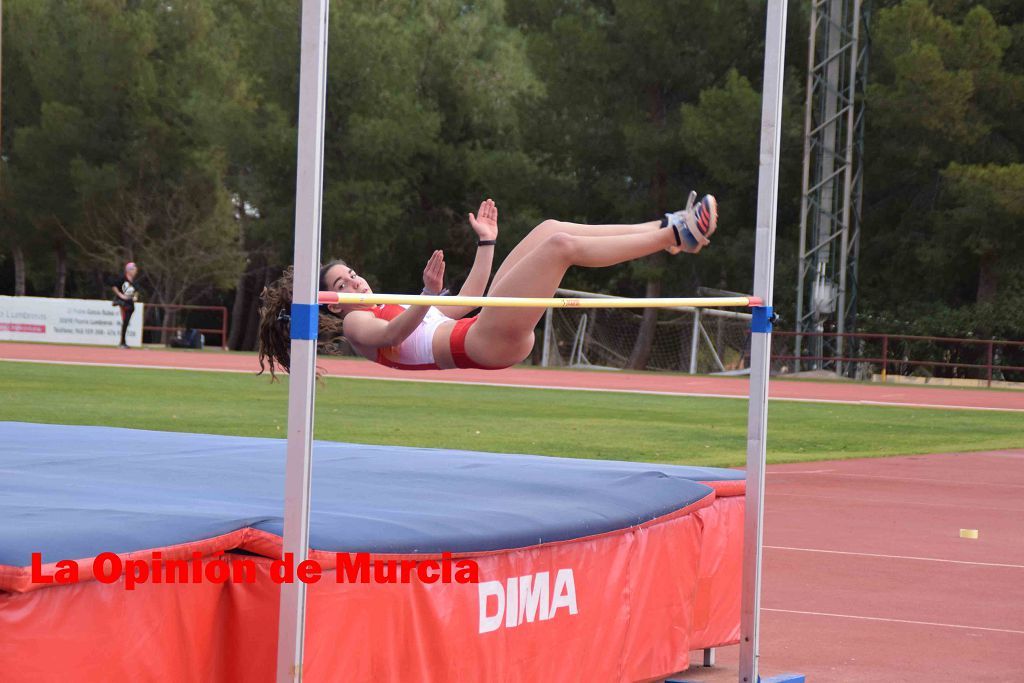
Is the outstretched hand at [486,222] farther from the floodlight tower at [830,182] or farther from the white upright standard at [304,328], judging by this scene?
the floodlight tower at [830,182]

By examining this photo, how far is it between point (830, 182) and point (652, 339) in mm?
5440

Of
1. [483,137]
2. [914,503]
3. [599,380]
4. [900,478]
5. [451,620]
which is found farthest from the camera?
[483,137]

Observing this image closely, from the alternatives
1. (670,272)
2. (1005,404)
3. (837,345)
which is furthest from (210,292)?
(1005,404)

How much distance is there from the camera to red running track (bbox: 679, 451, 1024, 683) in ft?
13.7

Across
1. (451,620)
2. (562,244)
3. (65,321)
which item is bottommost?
(451,620)

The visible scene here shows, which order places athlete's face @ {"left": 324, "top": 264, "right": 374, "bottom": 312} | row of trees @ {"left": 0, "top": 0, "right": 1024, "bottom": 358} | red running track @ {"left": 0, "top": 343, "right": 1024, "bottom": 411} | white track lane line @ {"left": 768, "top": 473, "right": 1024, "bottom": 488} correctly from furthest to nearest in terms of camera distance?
1. row of trees @ {"left": 0, "top": 0, "right": 1024, "bottom": 358}
2. red running track @ {"left": 0, "top": 343, "right": 1024, "bottom": 411}
3. white track lane line @ {"left": 768, "top": 473, "right": 1024, "bottom": 488}
4. athlete's face @ {"left": 324, "top": 264, "right": 374, "bottom": 312}

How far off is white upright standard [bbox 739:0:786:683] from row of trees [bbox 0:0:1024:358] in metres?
17.9

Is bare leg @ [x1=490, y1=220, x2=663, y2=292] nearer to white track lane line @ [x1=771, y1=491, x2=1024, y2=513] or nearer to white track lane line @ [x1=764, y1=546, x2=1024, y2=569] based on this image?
white track lane line @ [x1=764, y1=546, x2=1024, y2=569]

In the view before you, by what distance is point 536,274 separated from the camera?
4.02 meters

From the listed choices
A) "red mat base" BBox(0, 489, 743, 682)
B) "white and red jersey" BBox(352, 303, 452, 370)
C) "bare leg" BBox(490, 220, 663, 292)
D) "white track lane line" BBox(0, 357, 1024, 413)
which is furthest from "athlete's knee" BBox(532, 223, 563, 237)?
"white track lane line" BBox(0, 357, 1024, 413)

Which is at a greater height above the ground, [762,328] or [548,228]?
[548,228]

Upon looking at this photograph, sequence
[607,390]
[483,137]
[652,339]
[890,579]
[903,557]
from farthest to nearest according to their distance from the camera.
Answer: [483,137] → [652,339] → [607,390] → [903,557] → [890,579]

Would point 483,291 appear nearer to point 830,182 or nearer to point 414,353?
point 414,353

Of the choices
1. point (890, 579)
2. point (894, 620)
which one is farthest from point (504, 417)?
point (894, 620)
